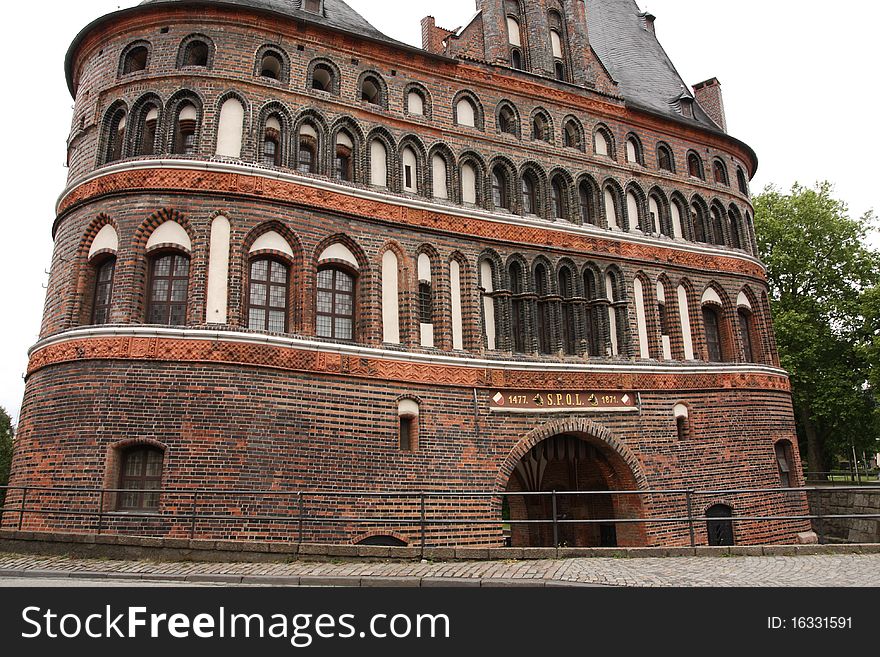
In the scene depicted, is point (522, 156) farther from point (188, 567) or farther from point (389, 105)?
point (188, 567)

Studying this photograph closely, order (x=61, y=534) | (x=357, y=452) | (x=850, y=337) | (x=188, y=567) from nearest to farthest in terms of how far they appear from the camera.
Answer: (x=188, y=567) → (x=61, y=534) → (x=357, y=452) → (x=850, y=337)

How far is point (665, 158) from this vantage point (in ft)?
69.5

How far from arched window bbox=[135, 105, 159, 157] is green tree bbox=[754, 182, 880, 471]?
2535 centimetres

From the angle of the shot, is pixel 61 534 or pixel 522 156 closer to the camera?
pixel 61 534

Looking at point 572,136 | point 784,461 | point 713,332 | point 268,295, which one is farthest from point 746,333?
point 268,295

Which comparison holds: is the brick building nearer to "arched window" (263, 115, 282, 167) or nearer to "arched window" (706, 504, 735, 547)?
"arched window" (263, 115, 282, 167)

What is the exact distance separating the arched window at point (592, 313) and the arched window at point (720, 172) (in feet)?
22.8

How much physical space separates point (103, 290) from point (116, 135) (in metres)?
3.75

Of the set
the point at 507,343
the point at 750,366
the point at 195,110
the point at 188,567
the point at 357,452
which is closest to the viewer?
the point at 188,567

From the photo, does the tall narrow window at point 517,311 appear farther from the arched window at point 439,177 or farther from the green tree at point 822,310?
the green tree at point 822,310

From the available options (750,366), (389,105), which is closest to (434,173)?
(389,105)

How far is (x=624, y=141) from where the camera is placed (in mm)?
20203

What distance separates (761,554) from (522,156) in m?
11.3

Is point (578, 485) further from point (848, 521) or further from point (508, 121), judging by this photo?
point (848, 521)
